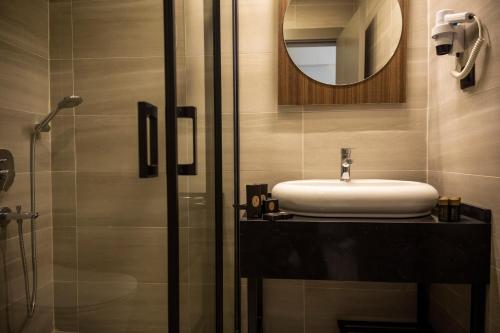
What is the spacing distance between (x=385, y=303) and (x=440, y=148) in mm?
768

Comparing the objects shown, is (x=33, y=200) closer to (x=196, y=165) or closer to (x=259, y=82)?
(x=196, y=165)

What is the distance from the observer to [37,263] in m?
0.85

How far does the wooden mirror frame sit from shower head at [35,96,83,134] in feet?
3.27

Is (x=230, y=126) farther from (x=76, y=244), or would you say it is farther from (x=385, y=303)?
(x=385, y=303)

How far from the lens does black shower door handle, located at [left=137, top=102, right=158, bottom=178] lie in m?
0.80

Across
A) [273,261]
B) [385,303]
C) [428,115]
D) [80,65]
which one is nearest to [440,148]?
[428,115]

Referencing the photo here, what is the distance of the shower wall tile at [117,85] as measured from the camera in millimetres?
804

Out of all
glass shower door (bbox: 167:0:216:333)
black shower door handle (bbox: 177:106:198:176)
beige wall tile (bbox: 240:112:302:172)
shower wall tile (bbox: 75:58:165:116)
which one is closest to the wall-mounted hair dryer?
beige wall tile (bbox: 240:112:302:172)

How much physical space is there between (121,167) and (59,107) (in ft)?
0.66

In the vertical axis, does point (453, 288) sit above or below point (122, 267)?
below

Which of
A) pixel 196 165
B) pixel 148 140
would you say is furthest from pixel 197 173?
pixel 148 140

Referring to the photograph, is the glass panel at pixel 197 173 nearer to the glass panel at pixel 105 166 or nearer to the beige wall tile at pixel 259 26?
the glass panel at pixel 105 166

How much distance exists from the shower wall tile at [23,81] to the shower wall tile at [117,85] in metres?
0.08

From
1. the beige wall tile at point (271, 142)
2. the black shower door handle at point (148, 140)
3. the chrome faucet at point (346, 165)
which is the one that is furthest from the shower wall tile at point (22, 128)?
the chrome faucet at point (346, 165)
